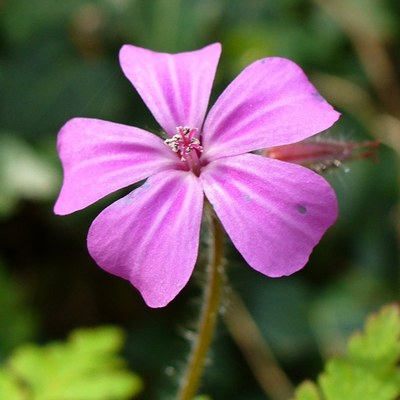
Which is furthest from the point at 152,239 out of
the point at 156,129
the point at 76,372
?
the point at 156,129

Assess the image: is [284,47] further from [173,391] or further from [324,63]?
[173,391]

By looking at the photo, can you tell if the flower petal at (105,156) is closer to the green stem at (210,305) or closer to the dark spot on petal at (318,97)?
the green stem at (210,305)

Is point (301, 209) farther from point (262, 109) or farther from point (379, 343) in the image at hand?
point (379, 343)

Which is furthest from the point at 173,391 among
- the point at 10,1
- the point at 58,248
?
the point at 10,1

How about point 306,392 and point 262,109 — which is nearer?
point 262,109

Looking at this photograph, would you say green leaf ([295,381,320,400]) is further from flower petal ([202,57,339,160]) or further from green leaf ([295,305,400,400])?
flower petal ([202,57,339,160])
